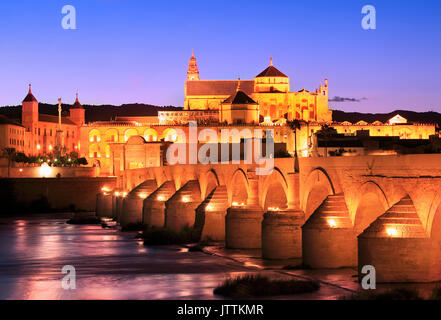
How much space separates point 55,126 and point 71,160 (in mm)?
18601

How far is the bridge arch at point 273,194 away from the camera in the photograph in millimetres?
34219

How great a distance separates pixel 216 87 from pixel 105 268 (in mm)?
84533

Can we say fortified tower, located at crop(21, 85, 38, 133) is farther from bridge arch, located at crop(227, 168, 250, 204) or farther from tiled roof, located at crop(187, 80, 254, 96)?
bridge arch, located at crop(227, 168, 250, 204)

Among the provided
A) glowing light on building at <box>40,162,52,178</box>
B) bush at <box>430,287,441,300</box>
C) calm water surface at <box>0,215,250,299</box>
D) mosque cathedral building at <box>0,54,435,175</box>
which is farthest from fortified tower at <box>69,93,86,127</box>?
bush at <box>430,287,441,300</box>

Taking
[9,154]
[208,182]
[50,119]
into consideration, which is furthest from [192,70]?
[208,182]

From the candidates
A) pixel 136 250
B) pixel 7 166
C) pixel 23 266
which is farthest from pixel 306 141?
pixel 23 266

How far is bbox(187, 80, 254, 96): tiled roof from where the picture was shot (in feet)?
368

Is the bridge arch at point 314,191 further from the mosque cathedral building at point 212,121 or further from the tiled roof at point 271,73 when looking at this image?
the tiled roof at point 271,73

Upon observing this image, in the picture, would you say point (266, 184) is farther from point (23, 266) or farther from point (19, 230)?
point (19, 230)

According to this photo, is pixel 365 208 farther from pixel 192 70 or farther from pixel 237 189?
pixel 192 70

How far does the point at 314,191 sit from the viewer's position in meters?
30.4

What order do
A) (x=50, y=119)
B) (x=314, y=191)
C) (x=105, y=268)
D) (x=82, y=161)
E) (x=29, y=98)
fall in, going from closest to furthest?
(x=105, y=268)
(x=314, y=191)
(x=82, y=161)
(x=29, y=98)
(x=50, y=119)

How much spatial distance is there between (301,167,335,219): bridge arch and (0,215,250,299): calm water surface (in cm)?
359

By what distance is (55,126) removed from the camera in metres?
115
